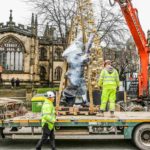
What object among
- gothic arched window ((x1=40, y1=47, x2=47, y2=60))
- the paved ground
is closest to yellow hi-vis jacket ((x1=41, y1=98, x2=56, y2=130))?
the paved ground

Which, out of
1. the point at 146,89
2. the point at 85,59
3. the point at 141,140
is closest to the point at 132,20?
the point at 146,89

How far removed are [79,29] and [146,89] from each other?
19.4ft

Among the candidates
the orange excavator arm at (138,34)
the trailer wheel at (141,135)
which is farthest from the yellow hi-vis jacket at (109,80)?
the orange excavator arm at (138,34)


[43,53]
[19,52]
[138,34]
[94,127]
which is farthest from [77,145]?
[43,53]

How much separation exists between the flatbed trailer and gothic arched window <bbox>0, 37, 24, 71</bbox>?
4438 centimetres

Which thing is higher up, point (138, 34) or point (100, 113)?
point (138, 34)

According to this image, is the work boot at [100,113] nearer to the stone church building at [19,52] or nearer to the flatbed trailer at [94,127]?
the flatbed trailer at [94,127]

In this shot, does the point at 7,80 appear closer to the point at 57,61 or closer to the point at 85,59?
the point at 57,61

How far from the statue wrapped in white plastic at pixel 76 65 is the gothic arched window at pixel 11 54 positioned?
42.5 metres

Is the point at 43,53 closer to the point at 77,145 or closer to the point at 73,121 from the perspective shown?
the point at 77,145

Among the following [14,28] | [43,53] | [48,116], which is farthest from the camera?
[43,53]

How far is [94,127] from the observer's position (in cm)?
1266

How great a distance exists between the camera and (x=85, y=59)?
47.3 ft

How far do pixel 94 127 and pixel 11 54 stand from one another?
45.1 meters
